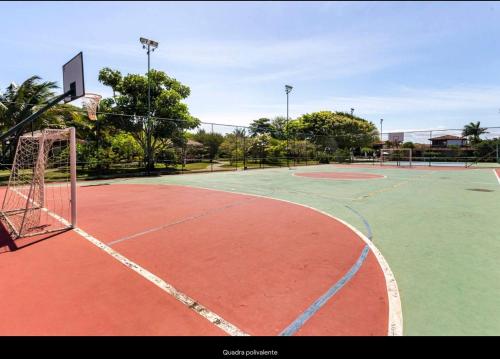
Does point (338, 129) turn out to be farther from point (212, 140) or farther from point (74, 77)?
point (74, 77)

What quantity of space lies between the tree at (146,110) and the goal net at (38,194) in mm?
8174

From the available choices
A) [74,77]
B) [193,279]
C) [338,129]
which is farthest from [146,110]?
[338,129]

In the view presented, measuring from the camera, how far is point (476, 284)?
368cm

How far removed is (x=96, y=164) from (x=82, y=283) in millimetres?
16253

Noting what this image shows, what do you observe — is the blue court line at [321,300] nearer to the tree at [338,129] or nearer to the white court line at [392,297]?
the white court line at [392,297]

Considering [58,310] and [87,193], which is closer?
[58,310]

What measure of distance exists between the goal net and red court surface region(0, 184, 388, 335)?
80 centimetres

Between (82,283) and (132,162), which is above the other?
(132,162)

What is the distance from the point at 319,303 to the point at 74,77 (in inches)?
263

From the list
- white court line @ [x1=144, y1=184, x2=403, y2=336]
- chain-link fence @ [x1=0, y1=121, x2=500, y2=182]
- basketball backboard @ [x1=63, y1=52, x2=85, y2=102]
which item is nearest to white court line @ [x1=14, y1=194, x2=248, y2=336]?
white court line @ [x1=144, y1=184, x2=403, y2=336]

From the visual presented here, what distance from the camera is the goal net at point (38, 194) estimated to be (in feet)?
20.4

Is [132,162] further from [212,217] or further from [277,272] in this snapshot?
[277,272]

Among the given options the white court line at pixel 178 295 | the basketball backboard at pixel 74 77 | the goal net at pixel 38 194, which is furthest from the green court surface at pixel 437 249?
the basketball backboard at pixel 74 77

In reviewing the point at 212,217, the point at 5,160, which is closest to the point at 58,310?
the point at 212,217
